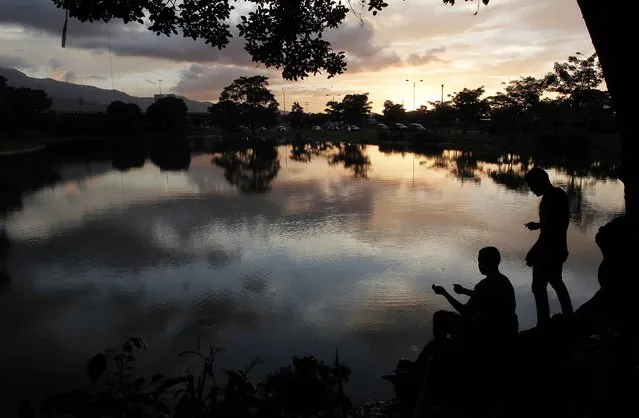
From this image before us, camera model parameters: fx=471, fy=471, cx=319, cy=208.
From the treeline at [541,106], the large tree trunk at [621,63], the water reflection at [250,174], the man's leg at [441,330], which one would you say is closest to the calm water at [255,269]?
the man's leg at [441,330]

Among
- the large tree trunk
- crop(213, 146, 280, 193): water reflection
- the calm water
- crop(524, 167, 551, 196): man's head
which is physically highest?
the large tree trunk

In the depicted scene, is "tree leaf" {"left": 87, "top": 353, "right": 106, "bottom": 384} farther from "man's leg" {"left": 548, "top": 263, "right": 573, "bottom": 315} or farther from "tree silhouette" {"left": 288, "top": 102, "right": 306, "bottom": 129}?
"tree silhouette" {"left": 288, "top": 102, "right": 306, "bottom": 129}

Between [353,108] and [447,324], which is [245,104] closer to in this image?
[353,108]

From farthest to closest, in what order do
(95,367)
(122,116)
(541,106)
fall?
(122,116) < (541,106) < (95,367)

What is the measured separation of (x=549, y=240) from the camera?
184 inches

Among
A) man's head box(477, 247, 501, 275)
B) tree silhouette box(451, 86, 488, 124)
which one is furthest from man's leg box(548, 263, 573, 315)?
tree silhouette box(451, 86, 488, 124)

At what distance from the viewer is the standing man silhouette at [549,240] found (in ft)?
15.2

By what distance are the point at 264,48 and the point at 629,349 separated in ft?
17.8

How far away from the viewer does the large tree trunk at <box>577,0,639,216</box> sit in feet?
8.47

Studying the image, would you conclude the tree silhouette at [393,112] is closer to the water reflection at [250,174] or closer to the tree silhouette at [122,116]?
the tree silhouette at [122,116]

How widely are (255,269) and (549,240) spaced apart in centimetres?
470

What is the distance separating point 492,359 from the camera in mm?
3283

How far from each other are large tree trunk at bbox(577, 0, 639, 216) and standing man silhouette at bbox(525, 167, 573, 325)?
1858 millimetres

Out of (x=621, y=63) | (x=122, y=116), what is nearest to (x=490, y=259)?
(x=621, y=63)
